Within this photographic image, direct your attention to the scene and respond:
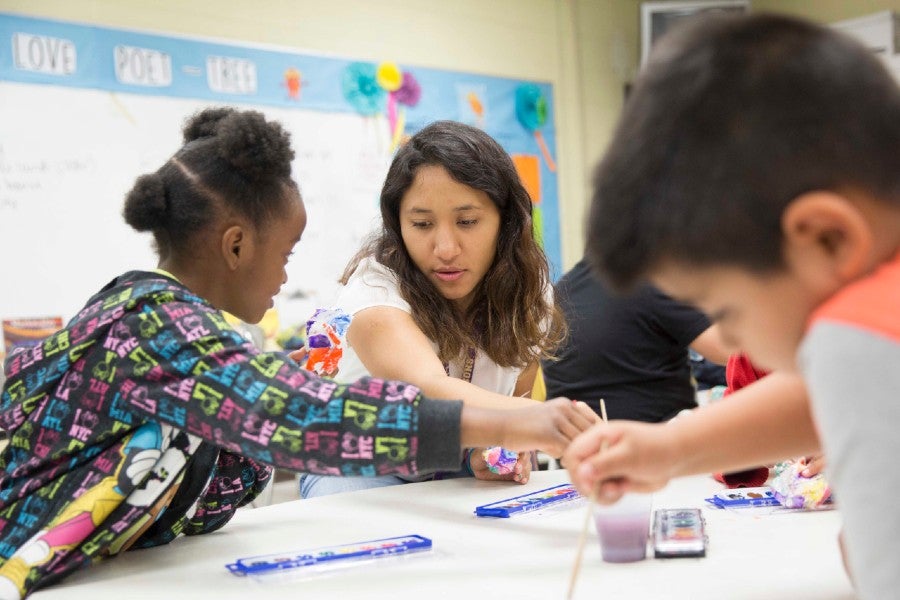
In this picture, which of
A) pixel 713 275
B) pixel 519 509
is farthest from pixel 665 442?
pixel 519 509

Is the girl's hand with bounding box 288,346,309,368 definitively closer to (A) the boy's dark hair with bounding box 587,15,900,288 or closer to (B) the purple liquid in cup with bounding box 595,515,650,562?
(B) the purple liquid in cup with bounding box 595,515,650,562

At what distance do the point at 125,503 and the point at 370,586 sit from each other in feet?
1.04

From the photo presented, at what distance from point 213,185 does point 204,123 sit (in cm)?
15

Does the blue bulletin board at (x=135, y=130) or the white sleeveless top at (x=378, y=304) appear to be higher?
the blue bulletin board at (x=135, y=130)

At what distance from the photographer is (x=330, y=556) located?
1087 millimetres

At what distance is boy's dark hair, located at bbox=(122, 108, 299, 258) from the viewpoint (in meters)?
1.27

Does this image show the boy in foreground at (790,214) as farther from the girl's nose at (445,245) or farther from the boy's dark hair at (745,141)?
the girl's nose at (445,245)

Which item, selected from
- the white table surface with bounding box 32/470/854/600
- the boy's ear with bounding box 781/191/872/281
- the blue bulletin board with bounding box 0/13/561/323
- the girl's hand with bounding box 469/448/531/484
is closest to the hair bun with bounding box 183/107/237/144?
the white table surface with bounding box 32/470/854/600

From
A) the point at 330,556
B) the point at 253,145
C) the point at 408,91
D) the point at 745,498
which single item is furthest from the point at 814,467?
the point at 408,91

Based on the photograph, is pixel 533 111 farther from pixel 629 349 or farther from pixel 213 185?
pixel 213 185

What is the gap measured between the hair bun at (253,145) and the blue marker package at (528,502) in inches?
22.3

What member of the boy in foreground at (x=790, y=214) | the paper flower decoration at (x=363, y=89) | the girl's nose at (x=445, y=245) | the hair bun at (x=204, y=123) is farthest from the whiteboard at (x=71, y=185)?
the boy in foreground at (x=790, y=214)

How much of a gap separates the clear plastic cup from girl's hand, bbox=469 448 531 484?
556 mm

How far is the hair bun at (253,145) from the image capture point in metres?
1.28
